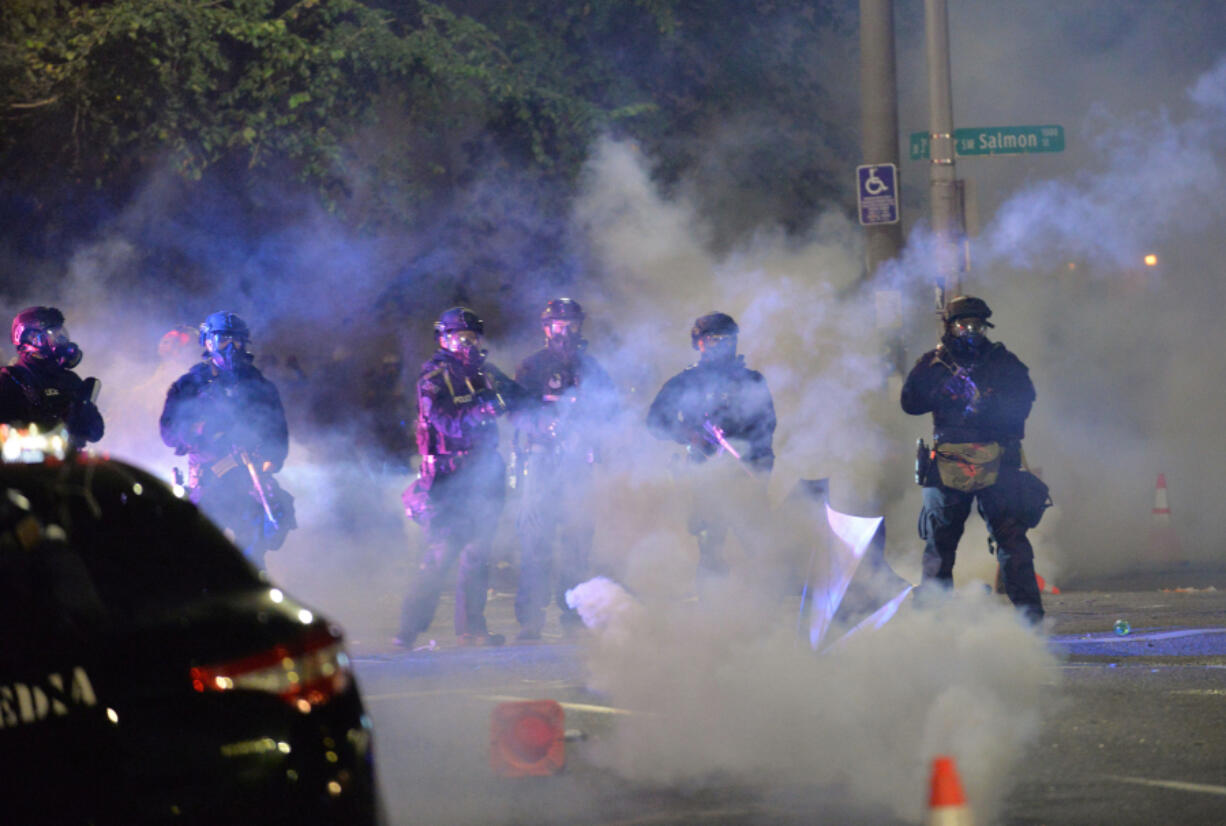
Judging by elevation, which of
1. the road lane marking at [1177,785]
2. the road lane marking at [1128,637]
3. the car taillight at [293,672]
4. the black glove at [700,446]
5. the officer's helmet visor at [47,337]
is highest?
the officer's helmet visor at [47,337]

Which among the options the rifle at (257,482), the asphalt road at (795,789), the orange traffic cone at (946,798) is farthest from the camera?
the rifle at (257,482)

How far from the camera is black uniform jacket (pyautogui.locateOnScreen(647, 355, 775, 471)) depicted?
847cm

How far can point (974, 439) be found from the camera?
730 centimetres

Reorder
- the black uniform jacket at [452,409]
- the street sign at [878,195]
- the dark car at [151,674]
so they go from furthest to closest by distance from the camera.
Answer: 1. the street sign at [878,195]
2. the black uniform jacket at [452,409]
3. the dark car at [151,674]

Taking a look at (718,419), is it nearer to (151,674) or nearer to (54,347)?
(54,347)

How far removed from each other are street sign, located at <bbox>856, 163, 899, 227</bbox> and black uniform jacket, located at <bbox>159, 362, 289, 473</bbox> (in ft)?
13.2

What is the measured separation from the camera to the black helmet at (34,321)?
7.04m

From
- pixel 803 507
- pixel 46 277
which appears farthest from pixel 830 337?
pixel 46 277

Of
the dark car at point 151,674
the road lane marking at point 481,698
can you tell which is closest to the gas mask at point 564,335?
the road lane marking at point 481,698

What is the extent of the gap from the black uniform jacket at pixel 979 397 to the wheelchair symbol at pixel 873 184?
2.35 m

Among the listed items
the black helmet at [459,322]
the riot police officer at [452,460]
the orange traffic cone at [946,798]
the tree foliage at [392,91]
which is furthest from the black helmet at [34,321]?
the orange traffic cone at [946,798]

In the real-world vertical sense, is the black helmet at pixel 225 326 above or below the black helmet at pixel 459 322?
below

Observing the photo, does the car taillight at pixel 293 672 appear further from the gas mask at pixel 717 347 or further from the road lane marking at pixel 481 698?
the gas mask at pixel 717 347

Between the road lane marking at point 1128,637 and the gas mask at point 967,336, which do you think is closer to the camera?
the gas mask at point 967,336
